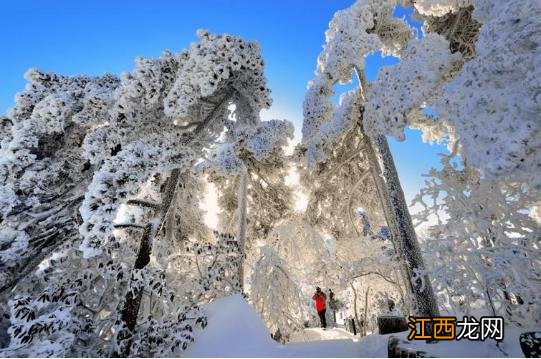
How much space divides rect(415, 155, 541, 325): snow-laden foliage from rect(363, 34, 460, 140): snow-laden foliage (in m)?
1.95

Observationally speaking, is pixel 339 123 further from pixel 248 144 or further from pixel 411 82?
pixel 248 144

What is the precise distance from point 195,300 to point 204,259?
1085 millimetres

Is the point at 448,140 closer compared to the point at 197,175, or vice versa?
the point at 448,140

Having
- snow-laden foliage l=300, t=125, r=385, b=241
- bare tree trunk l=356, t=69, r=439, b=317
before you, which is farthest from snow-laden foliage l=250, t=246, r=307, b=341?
bare tree trunk l=356, t=69, r=439, b=317

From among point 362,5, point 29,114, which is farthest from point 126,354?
point 362,5

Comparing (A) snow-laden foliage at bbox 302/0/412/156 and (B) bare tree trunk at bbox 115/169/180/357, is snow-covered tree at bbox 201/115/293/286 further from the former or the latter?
(B) bare tree trunk at bbox 115/169/180/357

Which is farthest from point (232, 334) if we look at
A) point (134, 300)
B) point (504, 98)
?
point (504, 98)

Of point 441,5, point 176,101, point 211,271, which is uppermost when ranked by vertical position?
point 441,5

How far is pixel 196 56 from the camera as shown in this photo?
7.88 m

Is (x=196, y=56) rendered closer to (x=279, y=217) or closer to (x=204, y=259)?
(x=204, y=259)
